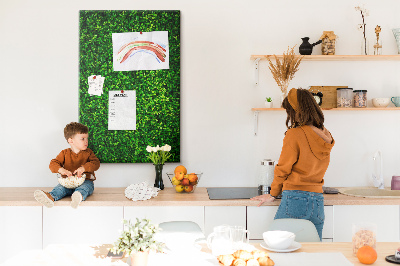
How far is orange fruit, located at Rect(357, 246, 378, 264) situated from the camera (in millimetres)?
1677

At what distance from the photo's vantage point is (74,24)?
3.47 m

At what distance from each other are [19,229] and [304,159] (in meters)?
1.98

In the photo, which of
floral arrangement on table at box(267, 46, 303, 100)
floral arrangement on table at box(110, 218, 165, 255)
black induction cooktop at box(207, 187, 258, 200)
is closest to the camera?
floral arrangement on table at box(110, 218, 165, 255)

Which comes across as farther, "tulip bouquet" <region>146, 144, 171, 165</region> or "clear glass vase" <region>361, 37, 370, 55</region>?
"clear glass vase" <region>361, 37, 370, 55</region>

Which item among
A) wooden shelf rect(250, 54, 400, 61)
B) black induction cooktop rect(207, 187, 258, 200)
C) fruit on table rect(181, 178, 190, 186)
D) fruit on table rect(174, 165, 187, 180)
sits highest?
wooden shelf rect(250, 54, 400, 61)

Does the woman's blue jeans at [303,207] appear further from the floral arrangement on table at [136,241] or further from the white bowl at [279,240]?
the floral arrangement on table at [136,241]

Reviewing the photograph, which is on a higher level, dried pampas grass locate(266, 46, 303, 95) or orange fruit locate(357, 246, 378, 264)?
dried pampas grass locate(266, 46, 303, 95)

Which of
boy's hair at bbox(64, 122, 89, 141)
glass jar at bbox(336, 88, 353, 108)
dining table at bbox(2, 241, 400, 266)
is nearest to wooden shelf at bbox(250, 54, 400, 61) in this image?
glass jar at bbox(336, 88, 353, 108)

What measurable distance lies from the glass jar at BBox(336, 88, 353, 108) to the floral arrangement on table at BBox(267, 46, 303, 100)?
0.42 metres

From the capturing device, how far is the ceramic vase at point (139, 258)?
1578 millimetres

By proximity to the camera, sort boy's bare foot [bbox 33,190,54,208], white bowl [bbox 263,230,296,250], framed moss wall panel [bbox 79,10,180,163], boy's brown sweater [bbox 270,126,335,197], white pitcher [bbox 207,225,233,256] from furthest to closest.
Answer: framed moss wall panel [bbox 79,10,180,163], boy's bare foot [bbox 33,190,54,208], boy's brown sweater [bbox 270,126,335,197], white bowl [bbox 263,230,296,250], white pitcher [bbox 207,225,233,256]

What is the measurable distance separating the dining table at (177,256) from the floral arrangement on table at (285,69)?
163 centimetres

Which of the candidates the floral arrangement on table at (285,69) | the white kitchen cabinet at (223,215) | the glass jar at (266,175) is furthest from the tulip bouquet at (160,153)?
the floral arrangement on table at (285,69)

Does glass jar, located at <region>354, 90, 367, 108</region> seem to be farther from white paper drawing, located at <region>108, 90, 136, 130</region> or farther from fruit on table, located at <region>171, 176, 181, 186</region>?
white paper drawing, located at <region>108, 90, 136, 130</region>
